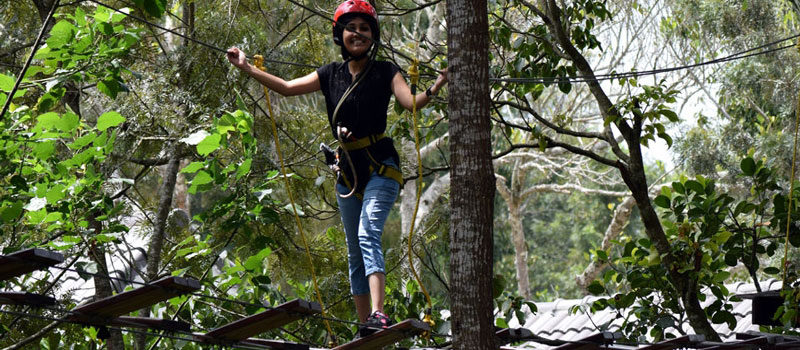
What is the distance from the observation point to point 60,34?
14.9ft

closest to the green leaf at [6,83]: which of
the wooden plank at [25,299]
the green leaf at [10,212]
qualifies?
the green leaf at [10,212]

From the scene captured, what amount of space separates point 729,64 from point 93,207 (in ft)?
35.9

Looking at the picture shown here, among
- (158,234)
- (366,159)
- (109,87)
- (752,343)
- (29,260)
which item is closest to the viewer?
(29,260)

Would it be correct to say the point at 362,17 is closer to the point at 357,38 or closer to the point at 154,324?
the point at 357,38

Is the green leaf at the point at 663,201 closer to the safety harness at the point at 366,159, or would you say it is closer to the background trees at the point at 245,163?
the background trees at the point at 245,163

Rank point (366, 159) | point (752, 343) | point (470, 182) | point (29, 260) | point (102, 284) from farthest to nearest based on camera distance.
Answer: point (102, 284) < point (752, 343) < point (366, 159) < point (470, 182) < point (29, 260)

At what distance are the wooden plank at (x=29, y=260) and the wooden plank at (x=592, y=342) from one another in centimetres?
203

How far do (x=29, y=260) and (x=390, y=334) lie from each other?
4.16 feet

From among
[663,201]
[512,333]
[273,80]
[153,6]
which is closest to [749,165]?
[663,201]

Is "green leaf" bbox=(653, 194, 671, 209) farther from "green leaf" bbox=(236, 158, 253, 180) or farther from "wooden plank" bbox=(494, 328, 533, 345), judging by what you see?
"green leaf" bbox=(236, 158, 253, 180)

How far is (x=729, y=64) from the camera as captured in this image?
A: 45.5ft

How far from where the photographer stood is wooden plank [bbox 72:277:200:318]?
3.32 meters

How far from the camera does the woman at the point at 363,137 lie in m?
3.97

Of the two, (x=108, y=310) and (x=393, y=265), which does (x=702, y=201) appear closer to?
(x=393, y=265)
